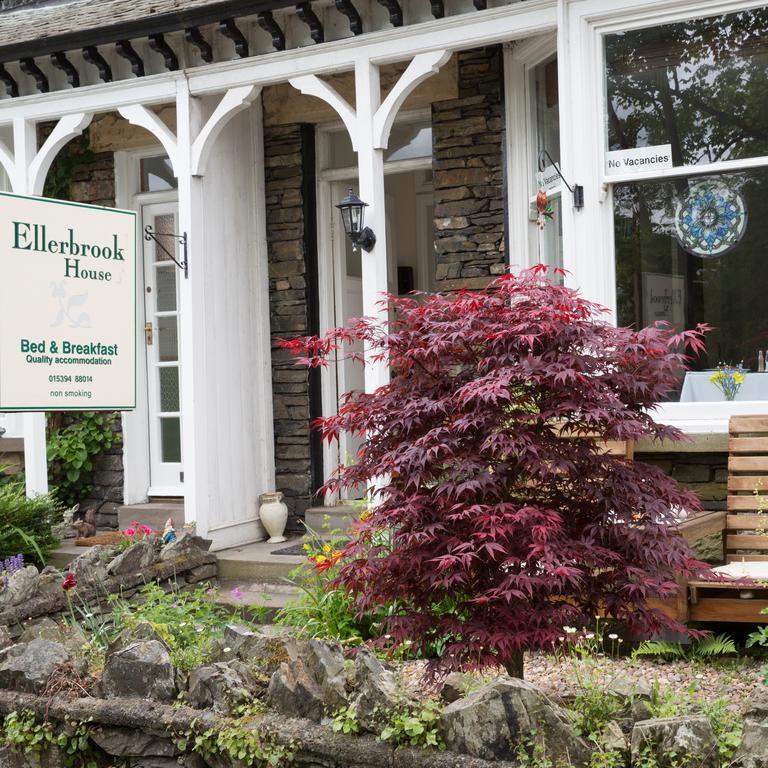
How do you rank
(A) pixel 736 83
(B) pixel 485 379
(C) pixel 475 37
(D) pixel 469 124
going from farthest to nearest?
(D) pixel 469 124
(C) pixel 475 37
(A) pixel 736 83
(B) pixel 485 379

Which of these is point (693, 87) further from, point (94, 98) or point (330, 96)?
point (94, 98)

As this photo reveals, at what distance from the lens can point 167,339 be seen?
864cm

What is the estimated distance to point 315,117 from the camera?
26.2 feet

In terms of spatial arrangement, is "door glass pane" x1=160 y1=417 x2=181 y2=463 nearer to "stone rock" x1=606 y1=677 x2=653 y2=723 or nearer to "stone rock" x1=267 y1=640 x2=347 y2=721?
"stone rock" x1=267 y1=640 x2=347 y2=721

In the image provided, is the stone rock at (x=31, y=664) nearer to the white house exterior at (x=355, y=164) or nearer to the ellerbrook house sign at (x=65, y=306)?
the ellerbrook house sign at (x=65, y=306)

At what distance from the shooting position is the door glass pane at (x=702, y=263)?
5.71m

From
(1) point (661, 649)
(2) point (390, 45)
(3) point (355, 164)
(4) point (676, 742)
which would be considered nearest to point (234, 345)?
(3) point (355, 164)

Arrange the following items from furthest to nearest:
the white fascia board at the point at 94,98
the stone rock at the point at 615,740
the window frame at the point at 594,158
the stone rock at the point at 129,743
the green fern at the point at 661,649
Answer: the white fascia board at the point at 94,98 → the window frame at the point at 594,158 → the green fern at the point at 661,649 → the stone rock at the point at 129,743 → the stone rock at the point at 615,740

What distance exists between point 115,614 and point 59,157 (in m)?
4.87

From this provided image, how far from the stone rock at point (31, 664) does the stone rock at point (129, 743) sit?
357 mm

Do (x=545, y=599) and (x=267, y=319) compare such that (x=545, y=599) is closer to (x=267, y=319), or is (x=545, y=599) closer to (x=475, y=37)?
(x=475, y=37)

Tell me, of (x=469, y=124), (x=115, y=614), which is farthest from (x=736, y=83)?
(x=115, y=614)

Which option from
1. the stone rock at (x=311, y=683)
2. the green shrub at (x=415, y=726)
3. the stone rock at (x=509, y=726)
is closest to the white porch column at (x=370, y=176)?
the stone rock at (x=311, y=683)

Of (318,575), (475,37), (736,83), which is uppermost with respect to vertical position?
(475,37)
